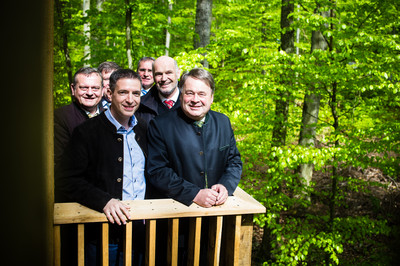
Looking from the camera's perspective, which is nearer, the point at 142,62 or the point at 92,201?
the point at 92,201

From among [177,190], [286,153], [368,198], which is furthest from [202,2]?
[368,198]

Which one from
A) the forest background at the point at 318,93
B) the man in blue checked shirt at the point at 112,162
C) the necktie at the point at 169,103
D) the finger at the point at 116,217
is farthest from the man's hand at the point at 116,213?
the forest background at the point at 318,93

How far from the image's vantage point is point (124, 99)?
1994 mm

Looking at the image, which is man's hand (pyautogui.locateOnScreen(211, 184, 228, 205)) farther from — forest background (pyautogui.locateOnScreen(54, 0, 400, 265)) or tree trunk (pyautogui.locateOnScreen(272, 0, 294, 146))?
tree trunk (pyautogui.locateOnScreen(272, 0, 294, 146))

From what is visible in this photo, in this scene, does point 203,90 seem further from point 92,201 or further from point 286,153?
point 286,153

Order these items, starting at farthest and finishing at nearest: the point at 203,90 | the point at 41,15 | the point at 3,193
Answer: the point at 203,90 < the point at 41,15 < the point at 3,193

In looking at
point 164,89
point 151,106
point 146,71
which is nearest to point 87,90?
point 151,106

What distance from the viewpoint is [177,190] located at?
1864mm

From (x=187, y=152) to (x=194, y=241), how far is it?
1.92 feet

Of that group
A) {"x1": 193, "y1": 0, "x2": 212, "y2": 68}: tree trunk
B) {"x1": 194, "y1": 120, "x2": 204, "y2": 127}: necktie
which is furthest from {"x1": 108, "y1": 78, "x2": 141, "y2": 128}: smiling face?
{"x1": 193, "y1": 0, "x2": 212, "y2": 68}: tree trunk

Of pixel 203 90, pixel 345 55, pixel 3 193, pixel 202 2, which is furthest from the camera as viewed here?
pixel 202 2

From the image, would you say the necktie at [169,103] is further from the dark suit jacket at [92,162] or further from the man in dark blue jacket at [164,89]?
the dark suit jacket at [92,162]

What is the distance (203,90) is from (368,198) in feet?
24.6

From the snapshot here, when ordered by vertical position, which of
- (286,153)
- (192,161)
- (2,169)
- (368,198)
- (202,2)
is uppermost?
(202,2)
